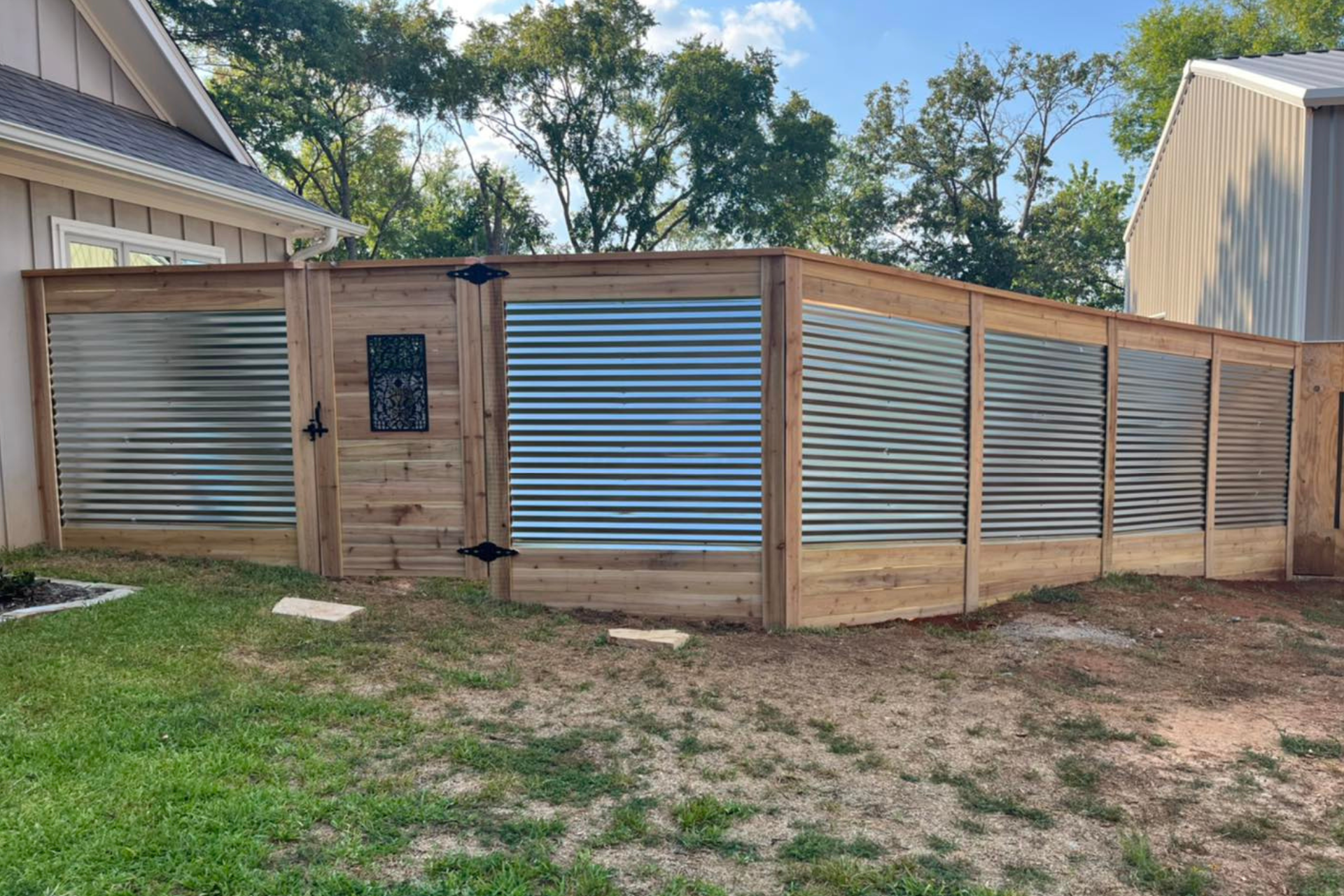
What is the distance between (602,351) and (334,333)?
1.83 meters

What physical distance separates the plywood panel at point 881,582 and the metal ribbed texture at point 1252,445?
13.2ft

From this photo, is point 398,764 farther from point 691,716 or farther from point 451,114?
point 451,114

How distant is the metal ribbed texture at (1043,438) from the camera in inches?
250

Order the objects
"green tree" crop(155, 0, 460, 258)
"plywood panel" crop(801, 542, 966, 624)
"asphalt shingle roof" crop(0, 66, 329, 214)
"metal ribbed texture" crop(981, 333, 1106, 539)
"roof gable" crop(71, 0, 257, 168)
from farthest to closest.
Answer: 1. "green tree" crop(155, 0, 460, 258)
2. "roof gable" crop(71, 0, 257, 168)
3. "metal ribbed texture" crop(981, 333, 1106, 539)
4. "asphalt shingle roof" crop(0, 66, 329, 214)
5. "plywood panel" crop(801, 542, 966, 624)

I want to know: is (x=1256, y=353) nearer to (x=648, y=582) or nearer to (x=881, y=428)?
(x=881, y=428)

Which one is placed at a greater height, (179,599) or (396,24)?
(396,24)

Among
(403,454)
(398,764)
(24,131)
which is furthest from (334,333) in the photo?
(398,764)

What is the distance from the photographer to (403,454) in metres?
5.61

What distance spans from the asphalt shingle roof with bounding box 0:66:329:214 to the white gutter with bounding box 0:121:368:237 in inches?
2.4

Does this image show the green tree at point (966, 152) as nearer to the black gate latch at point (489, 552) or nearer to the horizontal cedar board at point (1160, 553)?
the horizontal cedar board at point (1160, 553)

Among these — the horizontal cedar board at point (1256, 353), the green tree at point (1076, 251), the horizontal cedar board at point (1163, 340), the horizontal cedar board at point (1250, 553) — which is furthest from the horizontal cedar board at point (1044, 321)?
the green tree at point (1076, 251)

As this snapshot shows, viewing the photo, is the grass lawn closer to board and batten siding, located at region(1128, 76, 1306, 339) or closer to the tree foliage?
board and batten siding, located at region(1128, 76, 1306, 339)

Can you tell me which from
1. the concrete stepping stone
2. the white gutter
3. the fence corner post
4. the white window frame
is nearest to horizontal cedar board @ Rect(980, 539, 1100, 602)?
the fence corner post

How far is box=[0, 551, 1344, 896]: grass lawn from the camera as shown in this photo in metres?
2.49
